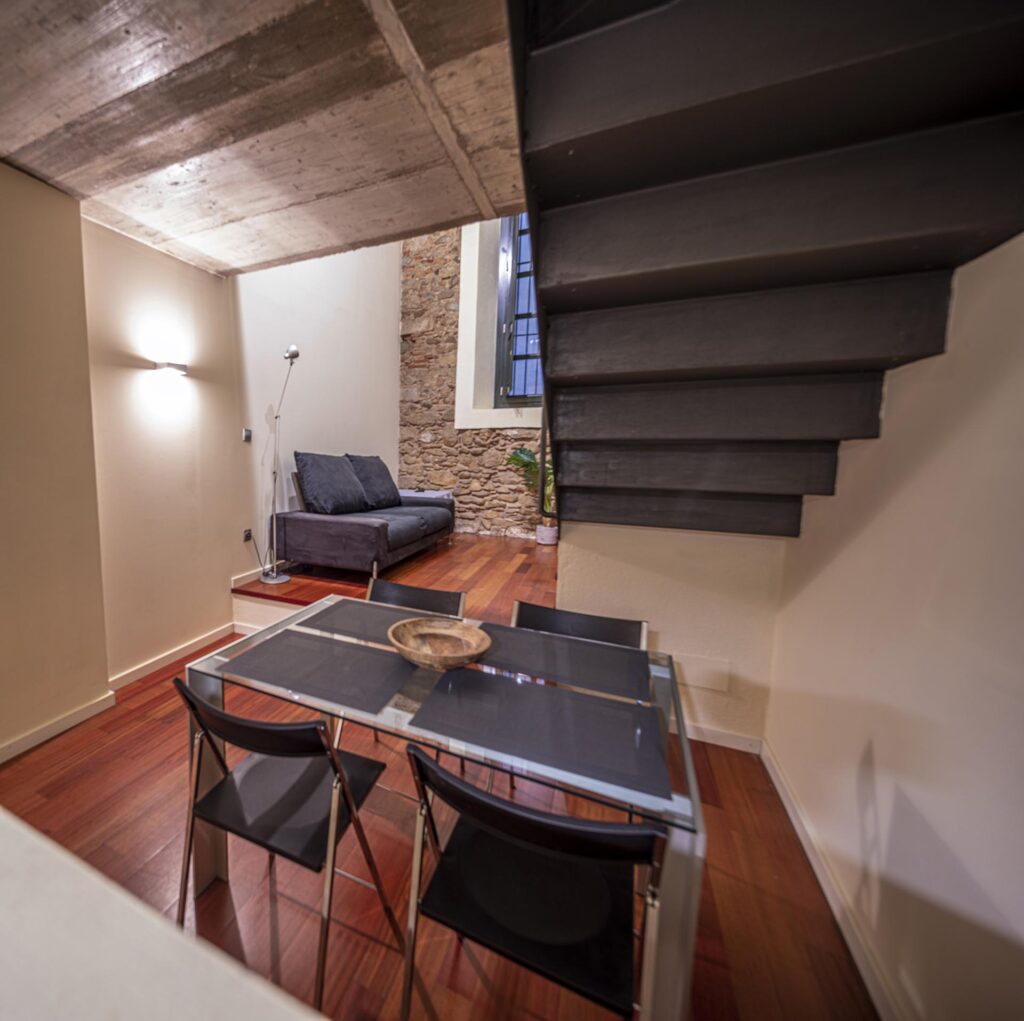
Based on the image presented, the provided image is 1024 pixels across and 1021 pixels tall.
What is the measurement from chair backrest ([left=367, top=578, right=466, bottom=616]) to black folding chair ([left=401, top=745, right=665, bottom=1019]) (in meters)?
0.82

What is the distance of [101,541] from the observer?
6.64ft

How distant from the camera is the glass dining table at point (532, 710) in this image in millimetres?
784

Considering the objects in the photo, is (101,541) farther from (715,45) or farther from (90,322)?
(715,45)

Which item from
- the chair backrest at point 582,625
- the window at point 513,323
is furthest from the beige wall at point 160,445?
the window at point 513,323

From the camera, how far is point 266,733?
2.98 ft

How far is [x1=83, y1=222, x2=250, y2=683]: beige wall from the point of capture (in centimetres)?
200

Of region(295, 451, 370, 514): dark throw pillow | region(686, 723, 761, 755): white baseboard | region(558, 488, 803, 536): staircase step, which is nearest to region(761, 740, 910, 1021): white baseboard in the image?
region(686, 723, 761, 755): white baseboard

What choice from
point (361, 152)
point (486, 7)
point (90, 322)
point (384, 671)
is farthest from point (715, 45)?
point (90, 322)

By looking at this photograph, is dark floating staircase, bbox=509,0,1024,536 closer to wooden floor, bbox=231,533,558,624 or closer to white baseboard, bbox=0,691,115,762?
wooden floor, bbox=231,533,558,624

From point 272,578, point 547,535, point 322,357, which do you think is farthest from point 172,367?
point 547,535

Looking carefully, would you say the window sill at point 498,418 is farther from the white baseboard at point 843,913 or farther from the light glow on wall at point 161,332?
the white baseboard at point 843,913

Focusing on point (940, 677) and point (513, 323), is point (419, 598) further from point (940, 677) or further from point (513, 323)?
point (513, 323)

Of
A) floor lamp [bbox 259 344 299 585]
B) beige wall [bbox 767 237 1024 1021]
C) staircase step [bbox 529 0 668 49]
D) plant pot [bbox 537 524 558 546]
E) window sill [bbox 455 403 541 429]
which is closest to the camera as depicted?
beige wall [bbox 767 237 1024 1021]

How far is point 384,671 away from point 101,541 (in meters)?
1.87
